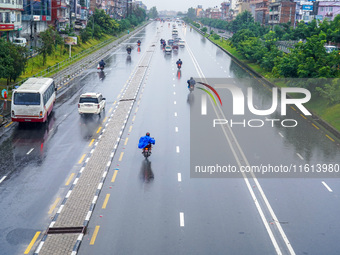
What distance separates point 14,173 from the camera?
23.4 meters

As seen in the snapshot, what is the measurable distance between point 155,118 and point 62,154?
10.8 m

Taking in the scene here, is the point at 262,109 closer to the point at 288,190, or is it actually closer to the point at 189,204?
the point at 288,190

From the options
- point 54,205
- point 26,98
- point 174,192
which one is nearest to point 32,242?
point 54,205

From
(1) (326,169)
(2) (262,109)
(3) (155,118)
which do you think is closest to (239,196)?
(1) (326,169)

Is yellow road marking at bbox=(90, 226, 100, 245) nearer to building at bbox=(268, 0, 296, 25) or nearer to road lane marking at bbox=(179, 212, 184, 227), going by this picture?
road lane marking at bbox=(179, 212, 184, 227)

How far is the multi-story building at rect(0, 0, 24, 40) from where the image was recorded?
220 feet

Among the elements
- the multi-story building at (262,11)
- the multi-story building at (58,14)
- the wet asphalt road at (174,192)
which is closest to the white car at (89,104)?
the wet asphalt road at (174,192)

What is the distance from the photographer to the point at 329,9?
10738 centimetres

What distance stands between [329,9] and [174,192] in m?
98.5

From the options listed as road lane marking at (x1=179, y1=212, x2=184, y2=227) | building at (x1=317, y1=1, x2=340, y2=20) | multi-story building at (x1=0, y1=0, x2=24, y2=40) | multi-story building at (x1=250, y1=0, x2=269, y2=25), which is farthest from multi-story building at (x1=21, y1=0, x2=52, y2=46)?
multi-story building at (x1=250, y1=0, x2=269, y2=25)

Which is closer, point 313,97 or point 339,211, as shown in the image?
point 339,211

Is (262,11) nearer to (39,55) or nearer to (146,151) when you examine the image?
(39,55)

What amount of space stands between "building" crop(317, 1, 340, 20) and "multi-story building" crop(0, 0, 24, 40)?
66835mm

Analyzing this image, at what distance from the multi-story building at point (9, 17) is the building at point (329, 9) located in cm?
6684
